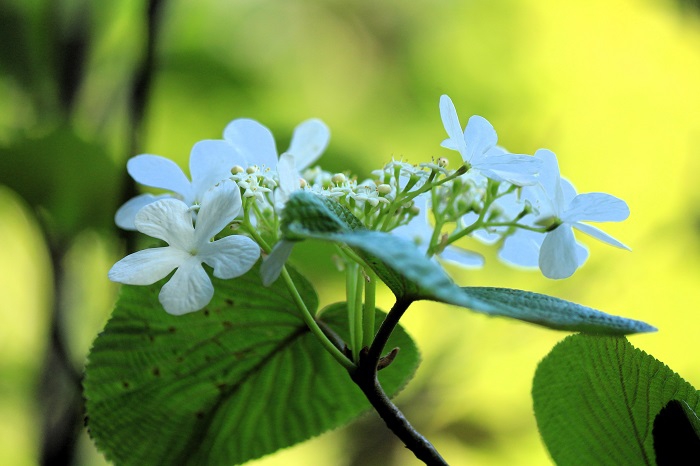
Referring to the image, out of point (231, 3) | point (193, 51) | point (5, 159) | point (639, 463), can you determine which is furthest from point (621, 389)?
point (231, 3)

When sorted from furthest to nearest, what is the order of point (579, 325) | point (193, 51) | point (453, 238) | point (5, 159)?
point (193, 51) < point (5, 159) < point (453, 238) < point (579, 325)

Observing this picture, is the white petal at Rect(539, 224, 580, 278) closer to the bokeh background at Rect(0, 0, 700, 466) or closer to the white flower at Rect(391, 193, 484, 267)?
the white flower at Rect(391, 193, 484, 267)

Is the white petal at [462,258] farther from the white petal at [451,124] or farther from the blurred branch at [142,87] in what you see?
the blurred branch at [142,87]

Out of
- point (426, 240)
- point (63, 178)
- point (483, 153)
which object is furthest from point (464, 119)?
point (483, 153)

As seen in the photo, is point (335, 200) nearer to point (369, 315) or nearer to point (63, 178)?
point (369, 315)

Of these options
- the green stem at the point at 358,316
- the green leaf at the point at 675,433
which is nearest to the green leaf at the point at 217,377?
the green stem at the point at 358,316

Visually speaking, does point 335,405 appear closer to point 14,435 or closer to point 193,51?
point 193,51

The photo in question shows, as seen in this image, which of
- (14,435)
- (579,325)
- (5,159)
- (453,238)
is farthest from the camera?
(14,435)
